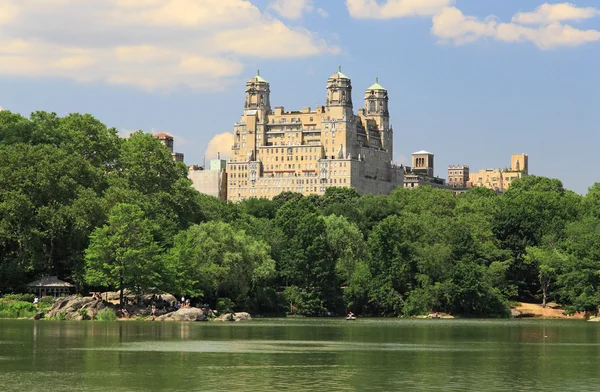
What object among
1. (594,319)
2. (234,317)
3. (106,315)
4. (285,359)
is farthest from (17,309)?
(594,319)

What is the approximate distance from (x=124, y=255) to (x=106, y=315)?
4.86m

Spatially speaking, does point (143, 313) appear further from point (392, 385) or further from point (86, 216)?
point (392, 385)

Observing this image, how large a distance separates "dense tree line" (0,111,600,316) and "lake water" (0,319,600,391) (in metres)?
15.0

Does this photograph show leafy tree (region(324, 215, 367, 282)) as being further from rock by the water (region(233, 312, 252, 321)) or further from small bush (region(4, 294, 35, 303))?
small bush (region(4, 294, 35, 303))

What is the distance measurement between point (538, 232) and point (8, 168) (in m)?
56.8

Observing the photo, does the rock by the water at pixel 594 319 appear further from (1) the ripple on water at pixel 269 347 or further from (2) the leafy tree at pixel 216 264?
(1) the ripple on water at pixel 269 347

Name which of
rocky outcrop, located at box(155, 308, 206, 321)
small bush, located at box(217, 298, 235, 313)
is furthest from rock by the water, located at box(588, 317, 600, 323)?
rocky outcrop, located at box(155, 308, 206, 321)

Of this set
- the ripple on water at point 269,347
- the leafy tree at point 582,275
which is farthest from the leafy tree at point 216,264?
the ripple on water at point 269,347

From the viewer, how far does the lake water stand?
3984 cm

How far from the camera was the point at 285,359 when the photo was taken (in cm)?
4928

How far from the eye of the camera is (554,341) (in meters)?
65.8

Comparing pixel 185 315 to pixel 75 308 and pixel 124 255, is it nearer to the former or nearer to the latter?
pixel 124 255

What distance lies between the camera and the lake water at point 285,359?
39.8m

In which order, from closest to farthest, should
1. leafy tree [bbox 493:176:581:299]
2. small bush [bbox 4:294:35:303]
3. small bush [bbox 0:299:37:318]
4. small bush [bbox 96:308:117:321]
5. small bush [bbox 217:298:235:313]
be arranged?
1. small bush [bbox 96:308:117:321]
2. small bush [bbox 0:299:37:318]
3. small bush [bbox 4:294:35:303]
4. small bush [bbox 217:298:235:313]
5. leafy tree [bbox 493:176:581:299]
